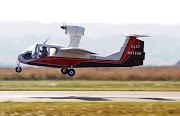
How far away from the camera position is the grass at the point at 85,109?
104 ft

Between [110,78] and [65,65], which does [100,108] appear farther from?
[110,78]

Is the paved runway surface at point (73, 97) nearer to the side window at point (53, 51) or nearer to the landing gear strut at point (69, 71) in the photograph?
the landing gear strut at point (69, 71)

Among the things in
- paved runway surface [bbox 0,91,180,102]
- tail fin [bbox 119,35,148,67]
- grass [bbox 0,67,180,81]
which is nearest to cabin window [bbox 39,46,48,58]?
paved runway surface [bbox 0,91,180,102]

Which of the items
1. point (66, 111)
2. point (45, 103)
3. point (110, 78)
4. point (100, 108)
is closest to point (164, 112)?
point (100, 108)

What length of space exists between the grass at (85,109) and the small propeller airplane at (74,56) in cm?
1263

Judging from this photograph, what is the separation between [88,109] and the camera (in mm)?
33531

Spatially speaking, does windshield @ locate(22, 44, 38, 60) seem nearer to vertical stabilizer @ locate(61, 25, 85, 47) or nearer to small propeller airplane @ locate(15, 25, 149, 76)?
small propeller airplane @ locate(15, 25, 149, 76)

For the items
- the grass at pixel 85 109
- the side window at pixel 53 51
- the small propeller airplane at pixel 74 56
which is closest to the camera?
the grass at pixel 85 109

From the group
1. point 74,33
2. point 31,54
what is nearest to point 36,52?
point 31,54

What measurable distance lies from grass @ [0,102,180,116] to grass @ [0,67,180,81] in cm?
3692

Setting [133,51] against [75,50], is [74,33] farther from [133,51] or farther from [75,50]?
Result: [133,51]

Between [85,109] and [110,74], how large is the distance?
41.0m

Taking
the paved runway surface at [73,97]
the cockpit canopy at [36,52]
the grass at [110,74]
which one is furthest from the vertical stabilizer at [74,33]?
the grass at [110,74]

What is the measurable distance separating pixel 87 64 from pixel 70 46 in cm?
260
